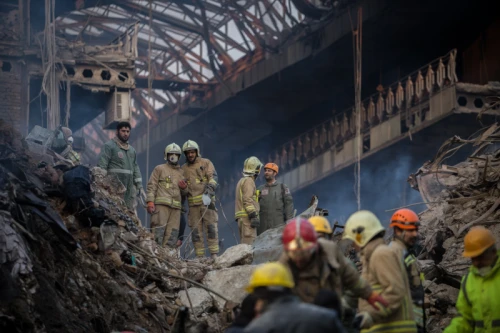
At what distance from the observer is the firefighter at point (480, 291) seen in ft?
31.5

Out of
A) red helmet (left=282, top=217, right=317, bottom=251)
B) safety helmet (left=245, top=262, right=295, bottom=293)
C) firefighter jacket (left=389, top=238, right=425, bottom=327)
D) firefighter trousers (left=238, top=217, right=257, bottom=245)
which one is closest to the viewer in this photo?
safety helmet (left=245, top=262, right=295, bottom=293)

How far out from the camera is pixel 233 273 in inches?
563

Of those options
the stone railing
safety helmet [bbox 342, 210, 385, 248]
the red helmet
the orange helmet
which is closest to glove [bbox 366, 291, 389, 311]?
safety helmet [bbox 342, 210, 385, 248]

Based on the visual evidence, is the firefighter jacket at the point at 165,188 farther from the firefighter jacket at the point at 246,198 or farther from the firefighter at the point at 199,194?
the firefighter jacket at the point at 246,198

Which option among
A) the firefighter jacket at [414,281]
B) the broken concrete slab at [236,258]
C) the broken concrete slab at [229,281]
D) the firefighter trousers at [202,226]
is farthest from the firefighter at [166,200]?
the firefighter jacket at [414,281]

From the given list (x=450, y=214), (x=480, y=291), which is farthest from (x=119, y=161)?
(x=480, y=291)

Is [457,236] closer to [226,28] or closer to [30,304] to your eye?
[30,304]

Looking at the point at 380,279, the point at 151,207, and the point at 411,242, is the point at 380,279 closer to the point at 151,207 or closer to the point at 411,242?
the point at 411,242

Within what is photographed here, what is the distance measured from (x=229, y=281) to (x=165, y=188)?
3.02 m

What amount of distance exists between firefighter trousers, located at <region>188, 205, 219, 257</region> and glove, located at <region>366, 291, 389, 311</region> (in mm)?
7911

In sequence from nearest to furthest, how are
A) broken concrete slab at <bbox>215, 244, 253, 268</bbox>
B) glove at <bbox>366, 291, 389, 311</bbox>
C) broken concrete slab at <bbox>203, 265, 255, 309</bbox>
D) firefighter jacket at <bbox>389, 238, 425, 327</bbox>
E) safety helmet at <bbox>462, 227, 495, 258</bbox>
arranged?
glove at <bbox>366, 291, 389, 311</bbox>, safety helmet at <bbox>462, 227, 495, 258</bbox>, firefighter jacket at <bbox>389, 238, 425, 327</bbox>, broken concrete slab at <bbox>203, 265, 255, 309</bbox>, broken concrete slab at <bbox>215, 244, 253, 268</bbox>

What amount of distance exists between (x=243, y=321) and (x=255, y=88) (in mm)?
26998

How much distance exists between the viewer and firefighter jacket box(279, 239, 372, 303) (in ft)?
29.2

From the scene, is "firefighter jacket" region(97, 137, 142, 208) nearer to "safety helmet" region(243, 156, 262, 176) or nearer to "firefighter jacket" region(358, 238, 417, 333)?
"safety helmet" region(243, 156, 262, 176)
